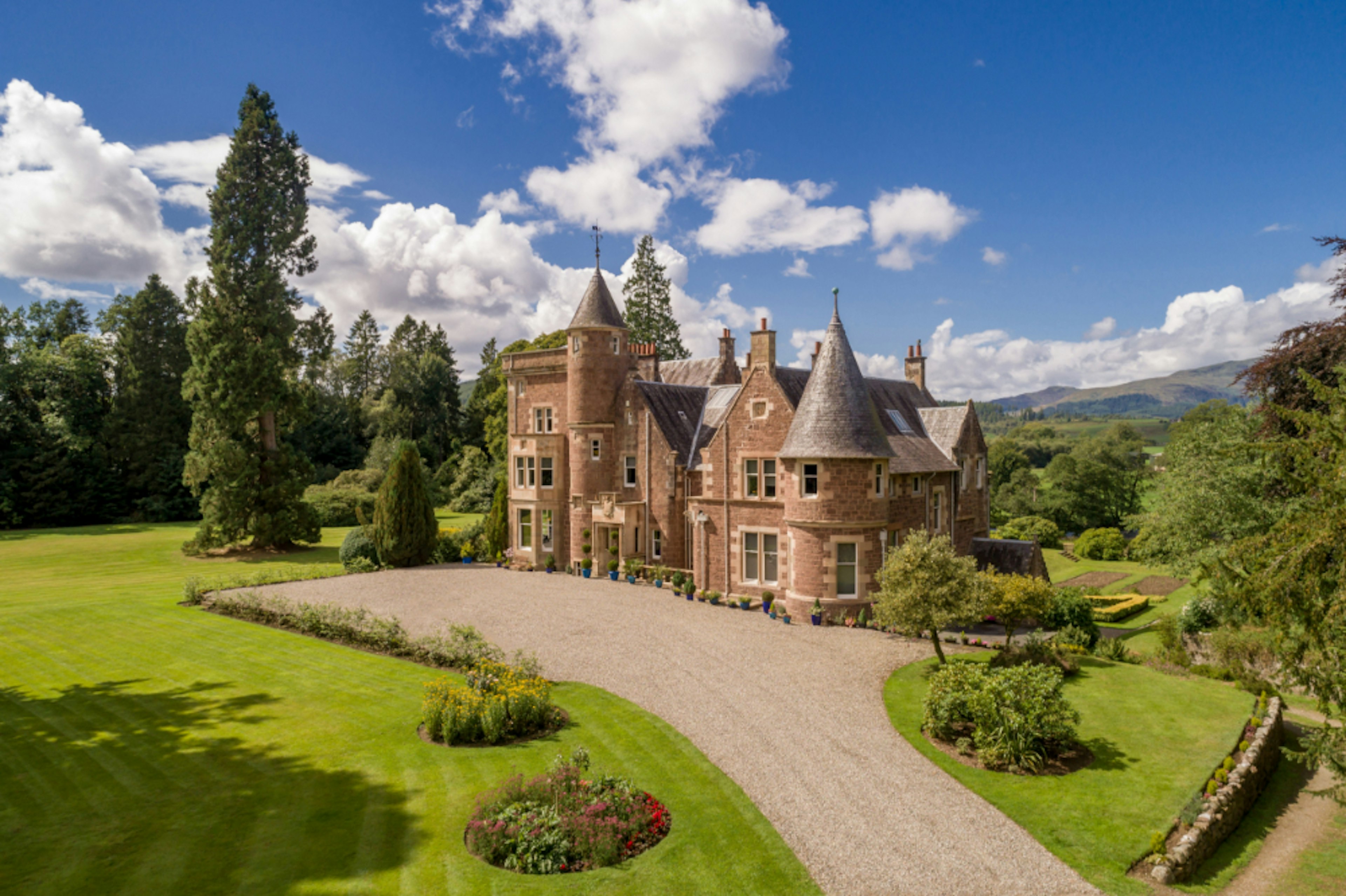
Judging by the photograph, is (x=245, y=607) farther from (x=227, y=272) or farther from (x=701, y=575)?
(x=227, y=272)

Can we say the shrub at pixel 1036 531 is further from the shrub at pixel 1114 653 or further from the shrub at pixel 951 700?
the shrub at pixel 951 700

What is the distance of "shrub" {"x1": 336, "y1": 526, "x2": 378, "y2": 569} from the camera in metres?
38.5

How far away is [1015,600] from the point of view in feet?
73.3

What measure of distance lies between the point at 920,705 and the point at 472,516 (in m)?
53.7

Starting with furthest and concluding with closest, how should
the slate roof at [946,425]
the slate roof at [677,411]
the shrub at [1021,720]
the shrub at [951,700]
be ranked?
the slate roof at [677,411] → the slate roof at [946,425] → the shrub at [951,700] → the shrub at [1021,720]

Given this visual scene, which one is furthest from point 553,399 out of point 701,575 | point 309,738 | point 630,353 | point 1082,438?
point 1082,438

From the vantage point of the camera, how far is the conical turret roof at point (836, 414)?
2598 cm

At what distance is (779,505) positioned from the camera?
94.0 ft

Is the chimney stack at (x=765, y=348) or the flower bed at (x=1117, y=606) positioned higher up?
the chimney stack at (x=765, y=348)

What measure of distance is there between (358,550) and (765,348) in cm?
2477

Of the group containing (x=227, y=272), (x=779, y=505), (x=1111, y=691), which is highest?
(x=227, y=272)

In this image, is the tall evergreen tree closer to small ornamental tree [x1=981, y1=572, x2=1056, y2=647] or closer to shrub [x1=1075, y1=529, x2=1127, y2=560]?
small ornamental tree [x1=981, y1=572, x2=1056, y2=647]

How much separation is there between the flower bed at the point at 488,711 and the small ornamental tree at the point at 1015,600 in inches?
541

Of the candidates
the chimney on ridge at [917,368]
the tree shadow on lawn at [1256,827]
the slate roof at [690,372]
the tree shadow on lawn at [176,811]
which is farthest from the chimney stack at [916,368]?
the tree shadow on lawn at [176,811]
